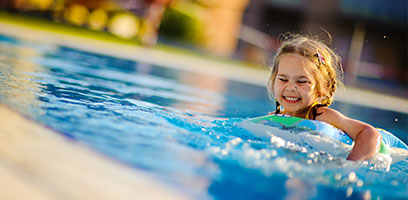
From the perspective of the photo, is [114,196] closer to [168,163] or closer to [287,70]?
[168,163]

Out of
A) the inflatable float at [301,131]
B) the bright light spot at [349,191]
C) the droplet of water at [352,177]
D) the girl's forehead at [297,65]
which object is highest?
the girl's forehead at [297,65]

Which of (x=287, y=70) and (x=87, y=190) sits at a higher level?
(x=287, y=70)

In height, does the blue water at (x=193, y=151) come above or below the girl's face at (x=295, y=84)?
below

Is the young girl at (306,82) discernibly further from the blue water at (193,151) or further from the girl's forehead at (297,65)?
the blue water at (193,151)

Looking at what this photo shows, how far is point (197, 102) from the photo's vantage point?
490 centimetres

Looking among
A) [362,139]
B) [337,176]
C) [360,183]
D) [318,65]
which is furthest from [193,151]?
[318,65]

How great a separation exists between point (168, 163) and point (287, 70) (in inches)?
62.4

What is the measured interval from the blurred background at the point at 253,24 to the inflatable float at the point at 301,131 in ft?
49.4

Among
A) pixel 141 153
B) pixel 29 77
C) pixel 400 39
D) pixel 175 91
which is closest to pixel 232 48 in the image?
pixel 400 39

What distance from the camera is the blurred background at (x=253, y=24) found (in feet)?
62.6

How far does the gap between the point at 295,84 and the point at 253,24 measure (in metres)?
19.5

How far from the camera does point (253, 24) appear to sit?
2234 centimetres

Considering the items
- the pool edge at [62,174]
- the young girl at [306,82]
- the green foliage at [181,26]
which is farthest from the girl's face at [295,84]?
the green foliage at [181,26]

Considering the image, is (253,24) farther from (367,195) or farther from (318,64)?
(367,195)
